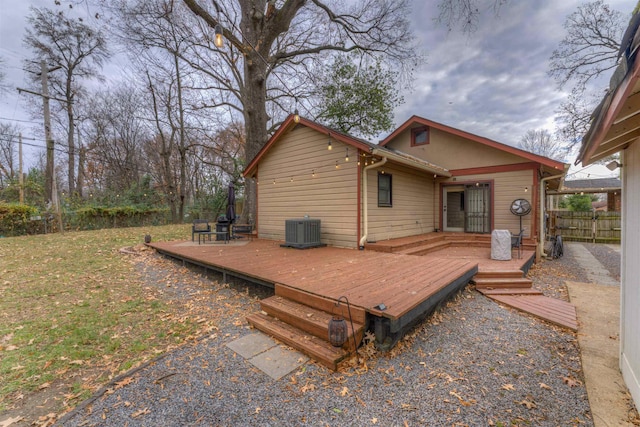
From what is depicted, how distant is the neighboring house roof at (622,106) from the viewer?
1154 millimetres

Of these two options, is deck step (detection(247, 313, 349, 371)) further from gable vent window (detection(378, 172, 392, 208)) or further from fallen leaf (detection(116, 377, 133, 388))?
gable vent window (detection(378, 172, 392, 208))

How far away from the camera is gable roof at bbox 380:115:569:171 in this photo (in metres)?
7.78

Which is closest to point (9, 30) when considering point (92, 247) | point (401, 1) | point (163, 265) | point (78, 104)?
point (78, 104)

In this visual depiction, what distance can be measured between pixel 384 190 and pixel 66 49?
18.6 metres

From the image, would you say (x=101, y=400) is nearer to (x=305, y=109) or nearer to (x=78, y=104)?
(x=305, y=109)

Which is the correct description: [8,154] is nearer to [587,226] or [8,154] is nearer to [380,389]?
[380,389]

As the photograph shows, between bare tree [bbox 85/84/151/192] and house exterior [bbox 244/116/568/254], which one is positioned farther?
bare tree [bbox 85/84/151/192]

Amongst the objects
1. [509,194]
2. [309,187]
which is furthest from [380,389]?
[509,194]

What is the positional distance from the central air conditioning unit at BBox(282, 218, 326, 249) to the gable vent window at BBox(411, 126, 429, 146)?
600 centimetres

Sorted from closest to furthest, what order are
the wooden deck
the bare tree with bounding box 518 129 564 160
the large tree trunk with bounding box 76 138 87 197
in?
the wooden deck
the large tree trunk with bounding box 76 138 87 197
the bare tree with bounding box 518 129 564 160

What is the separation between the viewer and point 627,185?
2473 millimetres

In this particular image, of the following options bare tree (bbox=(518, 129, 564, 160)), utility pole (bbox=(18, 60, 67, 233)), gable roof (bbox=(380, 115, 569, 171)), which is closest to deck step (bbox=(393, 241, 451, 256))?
gable roof (bbox=(380, 115, 569, 171))

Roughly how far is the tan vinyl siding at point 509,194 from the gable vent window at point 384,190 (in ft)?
12.9

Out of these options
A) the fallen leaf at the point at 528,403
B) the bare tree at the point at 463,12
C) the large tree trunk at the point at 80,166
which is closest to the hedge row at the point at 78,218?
the large tree trunk at the point at 80,166
